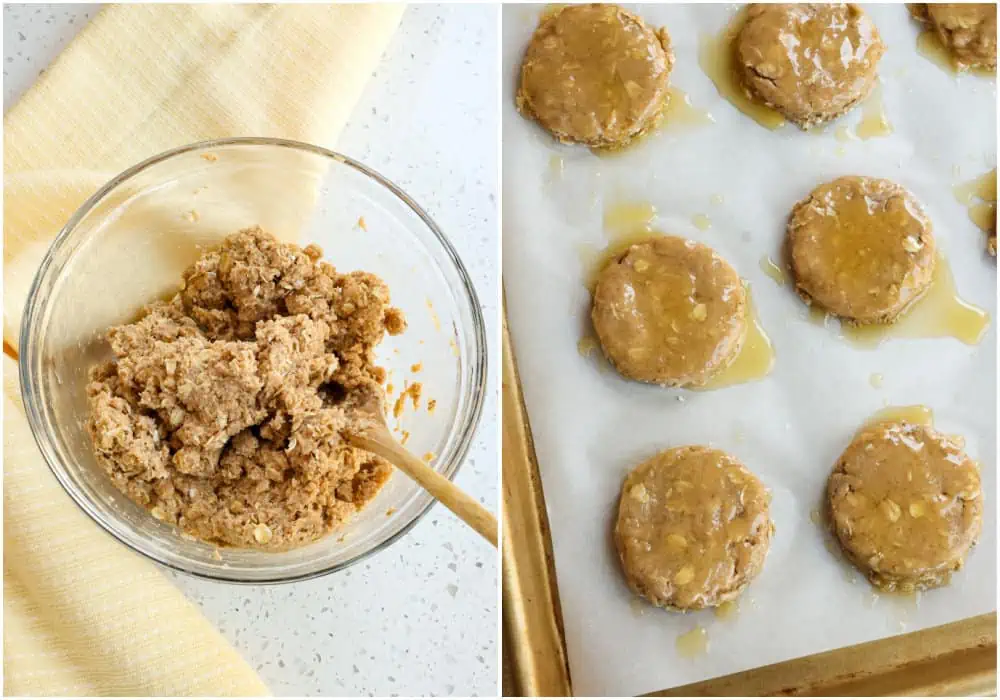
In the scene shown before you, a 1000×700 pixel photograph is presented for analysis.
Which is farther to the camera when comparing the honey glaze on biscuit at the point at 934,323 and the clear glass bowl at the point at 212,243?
the honey glaze on biscuit at the point at 934,323

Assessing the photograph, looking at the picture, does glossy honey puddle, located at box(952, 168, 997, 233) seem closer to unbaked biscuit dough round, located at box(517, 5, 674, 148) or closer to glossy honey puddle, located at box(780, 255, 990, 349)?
glossy honey puddle, located at box(780, 255, 990, 349)

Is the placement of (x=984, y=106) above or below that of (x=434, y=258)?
below

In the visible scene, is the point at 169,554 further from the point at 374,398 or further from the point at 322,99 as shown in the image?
the point at 322,99

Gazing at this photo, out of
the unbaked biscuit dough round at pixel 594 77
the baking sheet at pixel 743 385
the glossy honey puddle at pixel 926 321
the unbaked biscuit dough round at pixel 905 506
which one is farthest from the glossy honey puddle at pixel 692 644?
the unbaked biscuit dough round at pixel 594 77

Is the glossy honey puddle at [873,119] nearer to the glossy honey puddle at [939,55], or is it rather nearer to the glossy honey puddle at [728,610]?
the glossy honey puddle at [939,55]

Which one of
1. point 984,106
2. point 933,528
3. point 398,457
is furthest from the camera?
point 984,106

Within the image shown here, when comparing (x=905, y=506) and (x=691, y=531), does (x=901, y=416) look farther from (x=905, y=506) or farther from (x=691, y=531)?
(x=691, y=531)

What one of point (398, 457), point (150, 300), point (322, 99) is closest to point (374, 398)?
point (398, 457)

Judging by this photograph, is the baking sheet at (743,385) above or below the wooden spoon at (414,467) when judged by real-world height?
below
